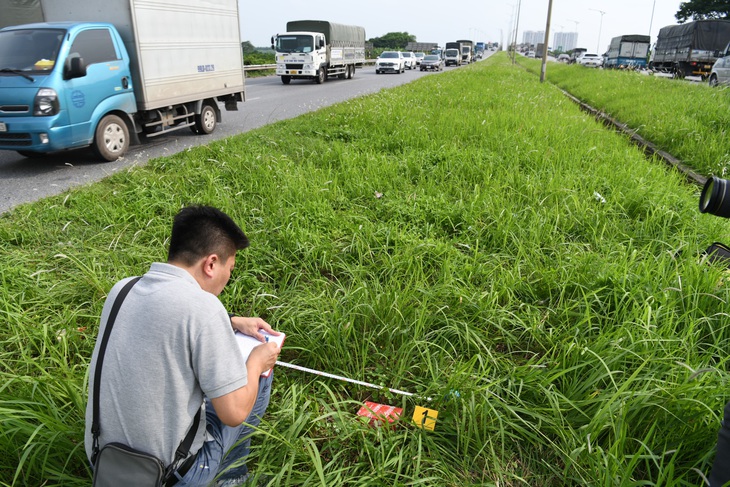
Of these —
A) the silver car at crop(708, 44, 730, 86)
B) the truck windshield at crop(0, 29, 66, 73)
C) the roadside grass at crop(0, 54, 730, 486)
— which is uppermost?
the truck windshield at crop(0, 29, 66, 73)

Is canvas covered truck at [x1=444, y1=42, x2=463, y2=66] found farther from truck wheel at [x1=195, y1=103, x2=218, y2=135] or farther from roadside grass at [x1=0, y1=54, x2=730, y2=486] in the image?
roadside grass at [x1=0, y1=54, x2=730, y2=486]

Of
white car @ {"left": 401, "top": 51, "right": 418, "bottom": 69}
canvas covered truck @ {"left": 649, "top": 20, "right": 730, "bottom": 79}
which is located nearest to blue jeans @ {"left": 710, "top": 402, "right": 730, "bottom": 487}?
canvas covered truck @ {"left": 649, "top": 20, "right": 730, "bottom": 79}

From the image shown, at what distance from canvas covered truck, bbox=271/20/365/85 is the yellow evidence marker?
74.4 ft

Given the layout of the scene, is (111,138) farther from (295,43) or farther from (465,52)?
(465,52)

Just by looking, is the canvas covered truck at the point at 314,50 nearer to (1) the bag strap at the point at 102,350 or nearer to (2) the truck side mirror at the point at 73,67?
(2) the truck side mirror at the point at 73,67

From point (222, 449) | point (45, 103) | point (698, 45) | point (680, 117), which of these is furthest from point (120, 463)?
point (698, 45)

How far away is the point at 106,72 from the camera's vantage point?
7.31 meters

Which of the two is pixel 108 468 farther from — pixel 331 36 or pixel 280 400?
pixel 331 36

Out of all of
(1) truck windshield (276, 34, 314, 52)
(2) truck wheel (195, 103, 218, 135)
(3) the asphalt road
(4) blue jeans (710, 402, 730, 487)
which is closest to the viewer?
(4) blue jeans (710, 402, 730, 487)

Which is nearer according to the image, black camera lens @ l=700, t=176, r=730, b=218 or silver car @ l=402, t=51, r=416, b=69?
black camera lens @ l=700, t=176, r=730, b=218

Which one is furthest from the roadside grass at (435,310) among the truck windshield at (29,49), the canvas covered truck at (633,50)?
the canvas covered truck at (633,50)

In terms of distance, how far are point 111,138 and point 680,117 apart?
10.1 meters

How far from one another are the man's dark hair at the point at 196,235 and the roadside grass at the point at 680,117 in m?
6.44

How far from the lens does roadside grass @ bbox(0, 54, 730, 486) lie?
83.7 inches
